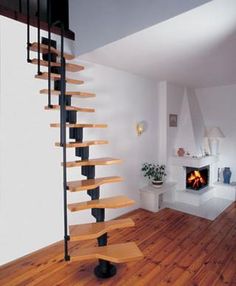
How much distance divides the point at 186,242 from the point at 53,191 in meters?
1.83

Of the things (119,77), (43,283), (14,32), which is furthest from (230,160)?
(14,32)

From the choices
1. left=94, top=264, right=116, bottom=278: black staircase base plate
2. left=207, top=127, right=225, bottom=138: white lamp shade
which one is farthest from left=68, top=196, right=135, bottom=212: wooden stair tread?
left=207, top=127, right=225, bottom=138: white lamp shade

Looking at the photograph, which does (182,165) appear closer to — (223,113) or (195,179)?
(195,179)

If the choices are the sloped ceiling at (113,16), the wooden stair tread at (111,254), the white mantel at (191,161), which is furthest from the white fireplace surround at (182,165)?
the sloped ceiling at (113,16)

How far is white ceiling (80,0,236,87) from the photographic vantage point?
6.30ft

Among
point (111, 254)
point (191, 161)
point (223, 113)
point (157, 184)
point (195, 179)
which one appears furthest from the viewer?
point (223, 113)

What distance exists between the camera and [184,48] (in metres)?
2.58

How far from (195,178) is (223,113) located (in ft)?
5.34

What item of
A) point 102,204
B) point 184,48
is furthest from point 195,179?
point 102,204

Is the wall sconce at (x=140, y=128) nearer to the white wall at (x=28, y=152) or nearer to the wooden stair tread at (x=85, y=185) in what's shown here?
the white wall at (x=28, y=152)

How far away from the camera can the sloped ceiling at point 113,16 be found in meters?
1.96

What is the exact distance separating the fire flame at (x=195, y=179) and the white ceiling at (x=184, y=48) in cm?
192

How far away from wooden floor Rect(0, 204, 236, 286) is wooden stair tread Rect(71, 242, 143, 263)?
0.27m

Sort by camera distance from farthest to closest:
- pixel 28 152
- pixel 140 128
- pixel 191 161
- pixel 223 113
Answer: pixel 223 113 → pixel 191 161 → pixel 140 128 → pixel 28 152
